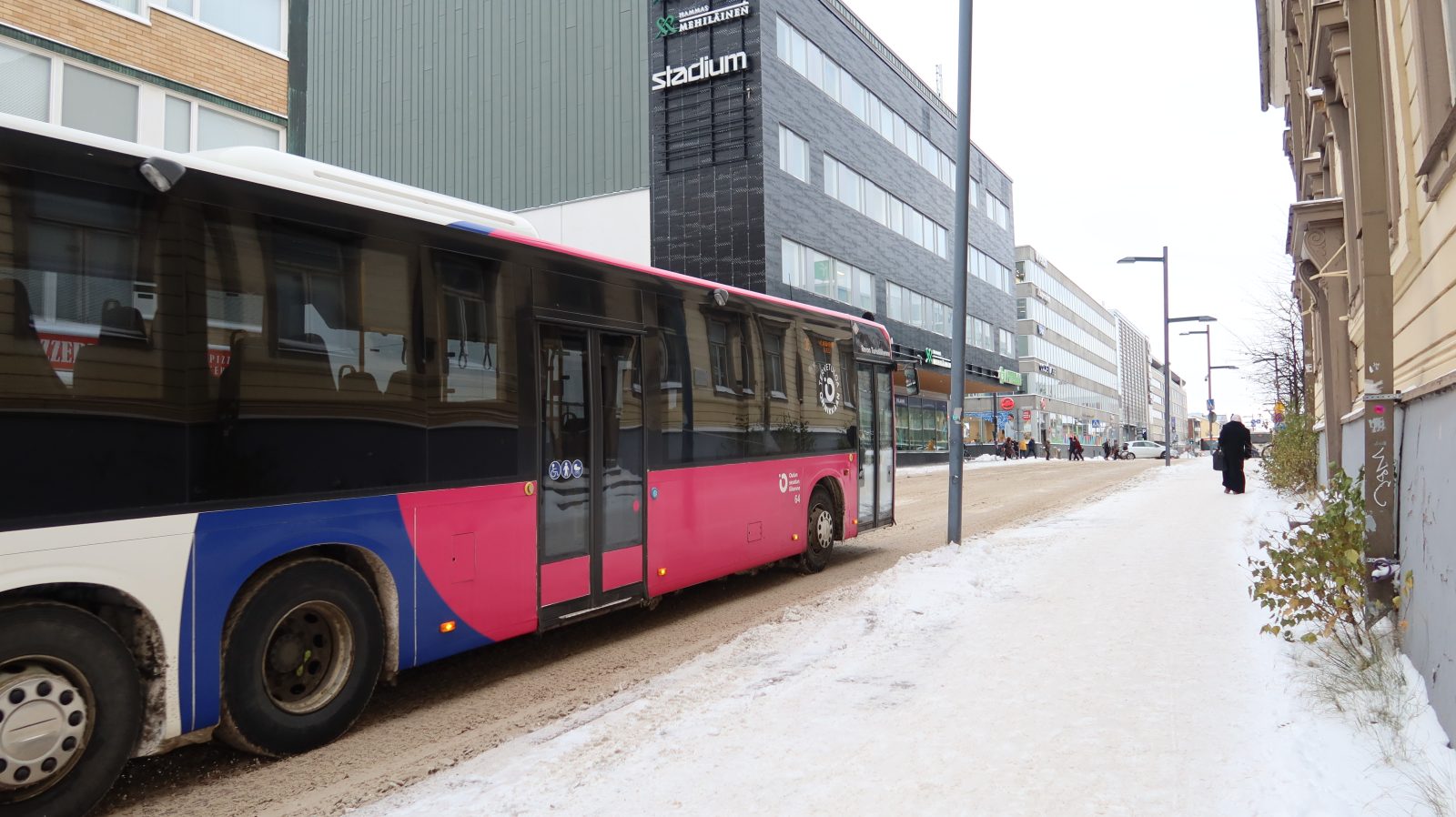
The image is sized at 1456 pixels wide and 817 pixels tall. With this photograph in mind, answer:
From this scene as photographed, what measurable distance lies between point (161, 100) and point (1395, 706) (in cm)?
1823

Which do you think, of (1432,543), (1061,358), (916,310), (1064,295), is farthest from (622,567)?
(1064,295)

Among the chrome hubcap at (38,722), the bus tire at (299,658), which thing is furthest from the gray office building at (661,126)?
the chrome hubcap at (38,722)

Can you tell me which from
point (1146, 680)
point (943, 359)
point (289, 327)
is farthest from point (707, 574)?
point (943, 359)

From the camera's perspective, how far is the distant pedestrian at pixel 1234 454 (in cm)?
2012

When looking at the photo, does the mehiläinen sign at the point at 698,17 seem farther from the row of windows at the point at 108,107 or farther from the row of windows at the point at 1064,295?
the row of windows at the point at 1064,295

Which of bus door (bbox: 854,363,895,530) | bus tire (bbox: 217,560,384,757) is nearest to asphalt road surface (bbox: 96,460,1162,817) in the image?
bus tire (bbox: 217,560,384,757)

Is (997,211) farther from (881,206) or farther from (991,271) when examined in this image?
(881,206)

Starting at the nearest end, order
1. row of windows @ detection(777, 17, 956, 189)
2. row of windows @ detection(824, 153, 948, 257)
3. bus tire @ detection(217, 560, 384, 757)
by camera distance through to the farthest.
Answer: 1. bus tire @ detection(217, 560, 384, 757)
2. row of windows @ detection(777, 17, 956, 189)
3. row of windows @ detection(824, 153, 948, 257)

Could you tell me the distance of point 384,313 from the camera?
524 cm

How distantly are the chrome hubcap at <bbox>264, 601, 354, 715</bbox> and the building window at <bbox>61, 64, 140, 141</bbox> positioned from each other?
1319 cm

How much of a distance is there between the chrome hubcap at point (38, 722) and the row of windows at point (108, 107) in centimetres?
1308

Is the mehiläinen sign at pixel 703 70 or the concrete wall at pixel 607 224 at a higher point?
the mehiläinen sign at pixel 703 70

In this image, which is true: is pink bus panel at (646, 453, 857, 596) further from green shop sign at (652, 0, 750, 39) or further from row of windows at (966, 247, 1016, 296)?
row of windows at (966, 247, 1016, 296)

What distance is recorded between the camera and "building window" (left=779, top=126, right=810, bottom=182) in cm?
3169
